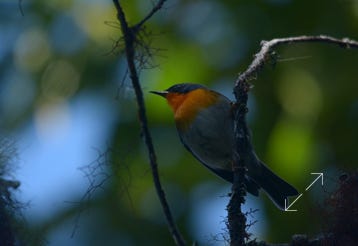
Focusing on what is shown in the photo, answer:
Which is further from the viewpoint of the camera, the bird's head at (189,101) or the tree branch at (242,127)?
the bird's head at (189,101)

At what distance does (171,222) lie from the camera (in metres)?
3.15

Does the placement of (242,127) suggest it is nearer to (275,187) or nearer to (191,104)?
(275,187)

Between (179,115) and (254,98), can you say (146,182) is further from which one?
(179,115)

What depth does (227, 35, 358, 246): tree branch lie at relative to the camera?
3.19 metres

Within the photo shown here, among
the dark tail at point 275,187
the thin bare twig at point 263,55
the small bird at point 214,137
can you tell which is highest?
the thin bare twig at point 263,55

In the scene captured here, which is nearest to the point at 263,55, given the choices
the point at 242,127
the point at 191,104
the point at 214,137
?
the point at 242,127

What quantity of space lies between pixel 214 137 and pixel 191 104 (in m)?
0.28

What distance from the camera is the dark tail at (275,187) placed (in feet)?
16.6

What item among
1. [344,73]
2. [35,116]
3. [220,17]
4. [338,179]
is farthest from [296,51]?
[338,179]

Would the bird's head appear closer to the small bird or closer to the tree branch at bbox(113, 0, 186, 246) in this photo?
the small bird

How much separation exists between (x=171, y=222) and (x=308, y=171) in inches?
140

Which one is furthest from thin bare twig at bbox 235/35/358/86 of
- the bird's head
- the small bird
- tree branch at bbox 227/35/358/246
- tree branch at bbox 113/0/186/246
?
the bird's head

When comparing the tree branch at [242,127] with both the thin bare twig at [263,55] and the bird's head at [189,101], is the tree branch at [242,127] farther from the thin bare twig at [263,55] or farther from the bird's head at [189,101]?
the bird's head at [189,101]

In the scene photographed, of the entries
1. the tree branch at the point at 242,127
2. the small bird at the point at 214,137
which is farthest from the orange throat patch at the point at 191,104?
the tree branch at the point at 242,127
